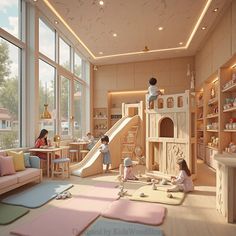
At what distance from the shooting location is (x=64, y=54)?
7832mm

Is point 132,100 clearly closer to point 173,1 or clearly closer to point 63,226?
point 173,1

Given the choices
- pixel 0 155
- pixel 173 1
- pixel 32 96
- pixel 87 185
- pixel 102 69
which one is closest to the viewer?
pixel 0 155

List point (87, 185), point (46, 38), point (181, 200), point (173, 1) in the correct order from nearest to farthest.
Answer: point (181, 200), point (87, 185), point (173, 1), point (46, 38)

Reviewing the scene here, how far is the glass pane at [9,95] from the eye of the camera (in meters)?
4.95

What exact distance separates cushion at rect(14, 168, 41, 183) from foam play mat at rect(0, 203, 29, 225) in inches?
26.5

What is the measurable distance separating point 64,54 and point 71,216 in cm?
623

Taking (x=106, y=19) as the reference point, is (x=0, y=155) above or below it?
below

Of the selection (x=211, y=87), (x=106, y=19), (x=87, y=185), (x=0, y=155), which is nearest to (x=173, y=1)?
(x=106, y=19)

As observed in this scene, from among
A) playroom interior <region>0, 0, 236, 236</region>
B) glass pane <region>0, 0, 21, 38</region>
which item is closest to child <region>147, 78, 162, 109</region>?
playroom interior <region>0, 0, 236, 236</region>

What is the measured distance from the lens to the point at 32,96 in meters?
5.59

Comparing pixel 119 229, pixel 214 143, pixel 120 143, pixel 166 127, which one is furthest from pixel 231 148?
pixel 119 229

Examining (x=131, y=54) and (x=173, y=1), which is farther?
(x=131, y=54)

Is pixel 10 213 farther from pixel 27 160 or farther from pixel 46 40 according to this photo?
pixel 46 40

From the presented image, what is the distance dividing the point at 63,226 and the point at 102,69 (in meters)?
8.32
